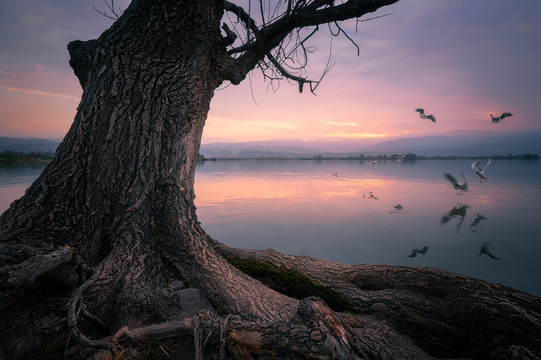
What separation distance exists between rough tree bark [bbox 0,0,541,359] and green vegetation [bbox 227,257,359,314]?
1cm

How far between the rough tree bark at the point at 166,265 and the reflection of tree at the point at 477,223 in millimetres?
7267

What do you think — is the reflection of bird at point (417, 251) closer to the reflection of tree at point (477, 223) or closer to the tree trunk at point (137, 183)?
the reflection of tree at point (477, 223)

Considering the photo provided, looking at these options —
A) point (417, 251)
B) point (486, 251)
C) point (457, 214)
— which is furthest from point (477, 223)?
point (417, 251)

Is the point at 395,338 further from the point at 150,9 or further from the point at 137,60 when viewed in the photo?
the point at 150,9

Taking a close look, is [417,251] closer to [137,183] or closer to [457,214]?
[457,214]

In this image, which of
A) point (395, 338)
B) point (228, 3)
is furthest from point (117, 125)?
point (395, 338)

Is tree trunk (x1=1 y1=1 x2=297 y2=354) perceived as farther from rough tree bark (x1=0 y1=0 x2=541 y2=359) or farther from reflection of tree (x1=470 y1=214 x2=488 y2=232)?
reflection of tree (x1=470 y1=214 x2=488 y2=232)

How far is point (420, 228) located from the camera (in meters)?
7.68

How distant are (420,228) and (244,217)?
19.6 ft

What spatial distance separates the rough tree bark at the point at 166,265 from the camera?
5.04 feet

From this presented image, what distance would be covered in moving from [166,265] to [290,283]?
1.49m

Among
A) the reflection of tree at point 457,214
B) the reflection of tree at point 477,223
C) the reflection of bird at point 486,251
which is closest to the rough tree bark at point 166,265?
the reflection of bird at point 486,251

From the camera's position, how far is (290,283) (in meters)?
2.96

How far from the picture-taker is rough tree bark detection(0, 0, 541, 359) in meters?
1.54
